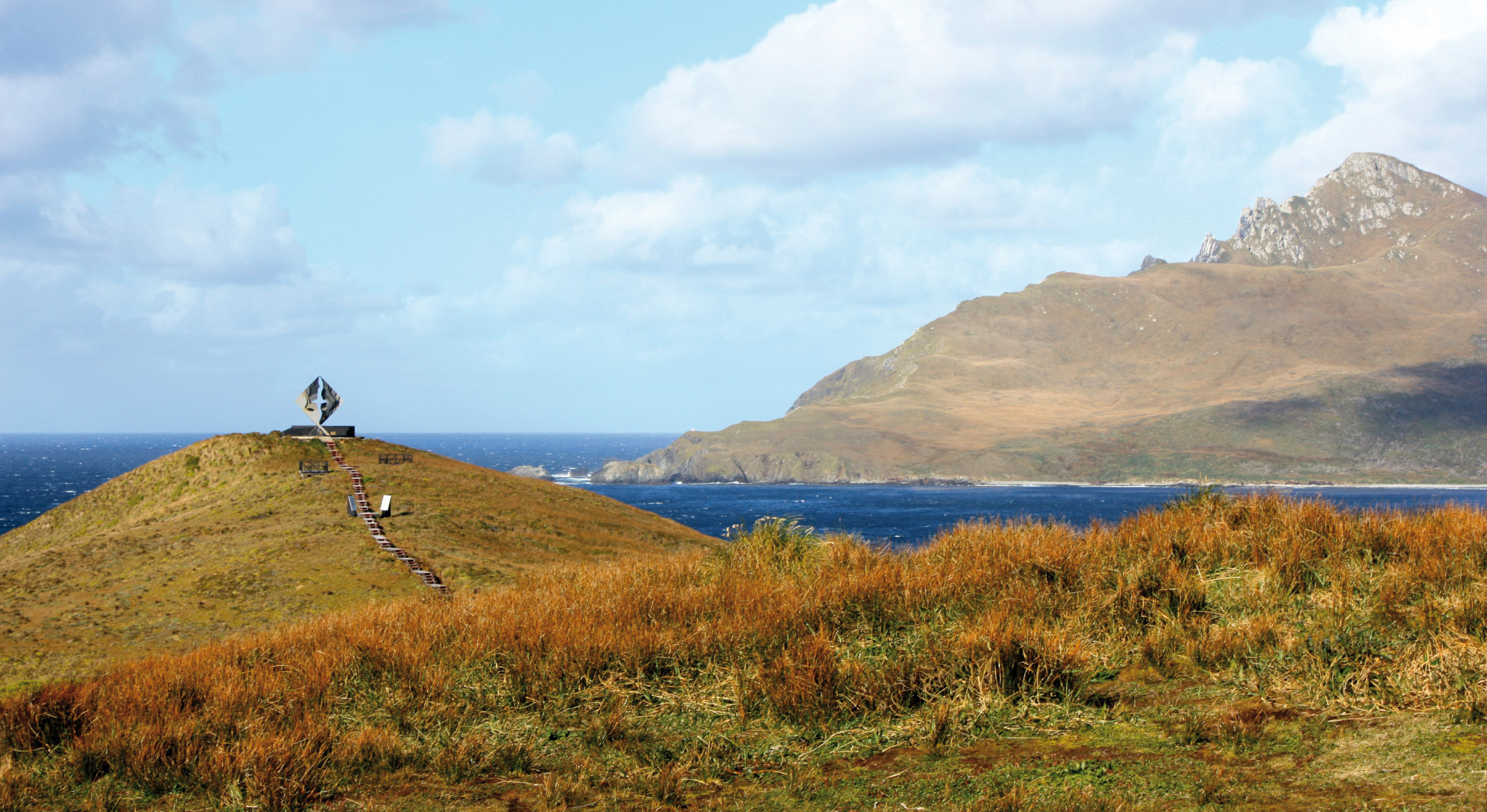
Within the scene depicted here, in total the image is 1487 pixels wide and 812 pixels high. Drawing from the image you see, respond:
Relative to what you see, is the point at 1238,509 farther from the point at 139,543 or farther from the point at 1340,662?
Answer: the point at 139,543

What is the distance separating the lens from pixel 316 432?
3462 centimetres

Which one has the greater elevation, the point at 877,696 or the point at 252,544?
the point at 877,696

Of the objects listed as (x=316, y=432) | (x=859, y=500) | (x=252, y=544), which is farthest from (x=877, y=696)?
(x=859, y=500)

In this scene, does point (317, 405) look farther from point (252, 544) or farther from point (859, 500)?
point (859, 500)

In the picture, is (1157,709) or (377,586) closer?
(1157,709)

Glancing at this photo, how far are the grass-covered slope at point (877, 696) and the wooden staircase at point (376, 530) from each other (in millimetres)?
9365

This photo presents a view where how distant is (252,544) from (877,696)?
19852 mm

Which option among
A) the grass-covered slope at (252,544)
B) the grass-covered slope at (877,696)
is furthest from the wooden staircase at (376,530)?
the grass-covered slope at (877,696)

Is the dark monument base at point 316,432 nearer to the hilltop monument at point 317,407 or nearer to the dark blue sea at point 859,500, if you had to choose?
the hilltop monument at point 317,407

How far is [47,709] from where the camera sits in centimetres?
819

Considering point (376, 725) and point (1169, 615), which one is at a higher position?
point (1169, 615)

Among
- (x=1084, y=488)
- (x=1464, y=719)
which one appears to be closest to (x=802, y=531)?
(x=1464, y=719)

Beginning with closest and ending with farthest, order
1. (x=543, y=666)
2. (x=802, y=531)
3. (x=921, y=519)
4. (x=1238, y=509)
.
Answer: (x=543, y=666) → (x=1238, y=509) → (x=802, y=531) → (x=921, y=519)

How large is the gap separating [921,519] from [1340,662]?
387 ft
